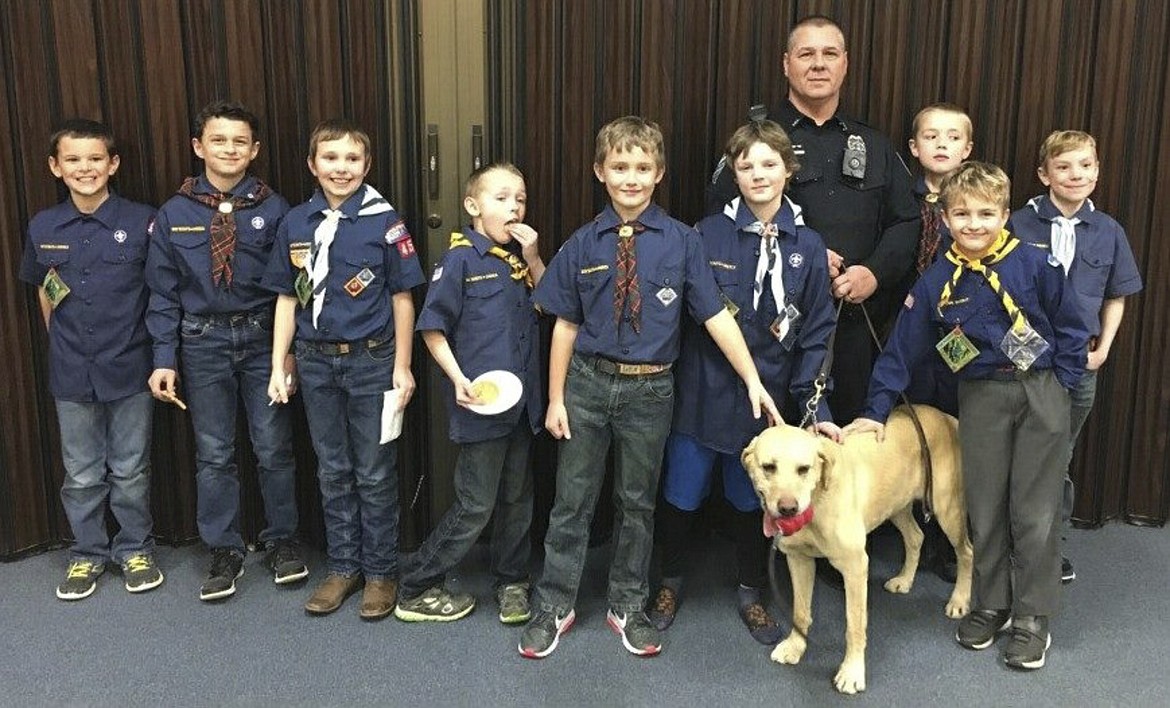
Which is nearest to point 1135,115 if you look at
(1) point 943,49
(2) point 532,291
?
(1) point 943,49

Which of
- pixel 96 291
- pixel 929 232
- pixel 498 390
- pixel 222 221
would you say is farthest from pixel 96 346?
pixel 929 232

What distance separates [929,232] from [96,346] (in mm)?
2611

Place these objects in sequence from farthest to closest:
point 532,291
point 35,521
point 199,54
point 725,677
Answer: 1. point 35,521
2. point 199,54
3. point 532,291
4. point 725,677

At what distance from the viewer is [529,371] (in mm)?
2951

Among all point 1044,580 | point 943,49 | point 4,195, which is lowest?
point 1044,580

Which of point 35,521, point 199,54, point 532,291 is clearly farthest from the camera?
point 35,521

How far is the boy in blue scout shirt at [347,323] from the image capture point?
294 cm

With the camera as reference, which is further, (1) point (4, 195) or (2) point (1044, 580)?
(1) point (4, 195)

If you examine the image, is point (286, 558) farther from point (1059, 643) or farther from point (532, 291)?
point (1059, 643)

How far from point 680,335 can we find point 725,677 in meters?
0.95

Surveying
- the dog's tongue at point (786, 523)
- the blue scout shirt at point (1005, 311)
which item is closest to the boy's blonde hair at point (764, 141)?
the blue scout shirt at point (1005, 311)

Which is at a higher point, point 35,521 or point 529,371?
point 529,371

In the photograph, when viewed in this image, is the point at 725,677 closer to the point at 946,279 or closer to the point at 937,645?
the point at 937,645

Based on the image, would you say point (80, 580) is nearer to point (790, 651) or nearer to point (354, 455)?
point (354, 455)
